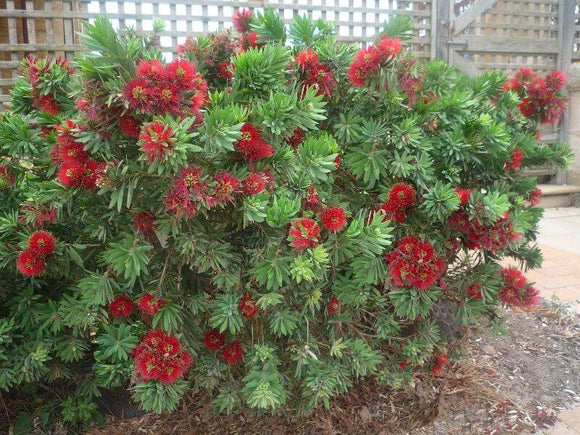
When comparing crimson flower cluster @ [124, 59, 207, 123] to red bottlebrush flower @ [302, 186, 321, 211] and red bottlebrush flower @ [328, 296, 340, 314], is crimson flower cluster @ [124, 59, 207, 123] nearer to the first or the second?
red bottlebrush flower @ [302, 186, 321, 211]

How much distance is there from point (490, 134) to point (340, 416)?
1303mm

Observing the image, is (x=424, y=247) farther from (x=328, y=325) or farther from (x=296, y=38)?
(x=296, y=38)

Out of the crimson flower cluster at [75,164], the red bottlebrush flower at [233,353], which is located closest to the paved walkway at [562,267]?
the red bottlebrush flower at [233,353]

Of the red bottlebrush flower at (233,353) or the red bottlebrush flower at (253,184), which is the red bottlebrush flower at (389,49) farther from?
the red bottlebrush flower at (233,353)

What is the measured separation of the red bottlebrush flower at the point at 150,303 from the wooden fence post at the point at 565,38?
21.6 feet

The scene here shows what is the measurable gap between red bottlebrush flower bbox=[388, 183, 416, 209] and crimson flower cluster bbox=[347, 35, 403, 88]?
1.26 feet

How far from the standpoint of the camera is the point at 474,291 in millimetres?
2023

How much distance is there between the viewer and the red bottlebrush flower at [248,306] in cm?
165

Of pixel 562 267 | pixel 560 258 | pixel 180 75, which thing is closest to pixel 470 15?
pixel 560 258

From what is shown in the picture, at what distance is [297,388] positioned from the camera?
1962mm

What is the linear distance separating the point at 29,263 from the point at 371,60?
1.26 metres

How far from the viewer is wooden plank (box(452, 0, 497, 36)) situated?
6273mm

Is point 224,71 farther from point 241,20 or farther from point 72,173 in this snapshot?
point 72,173

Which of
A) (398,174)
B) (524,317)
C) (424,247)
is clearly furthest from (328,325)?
(524,317)
